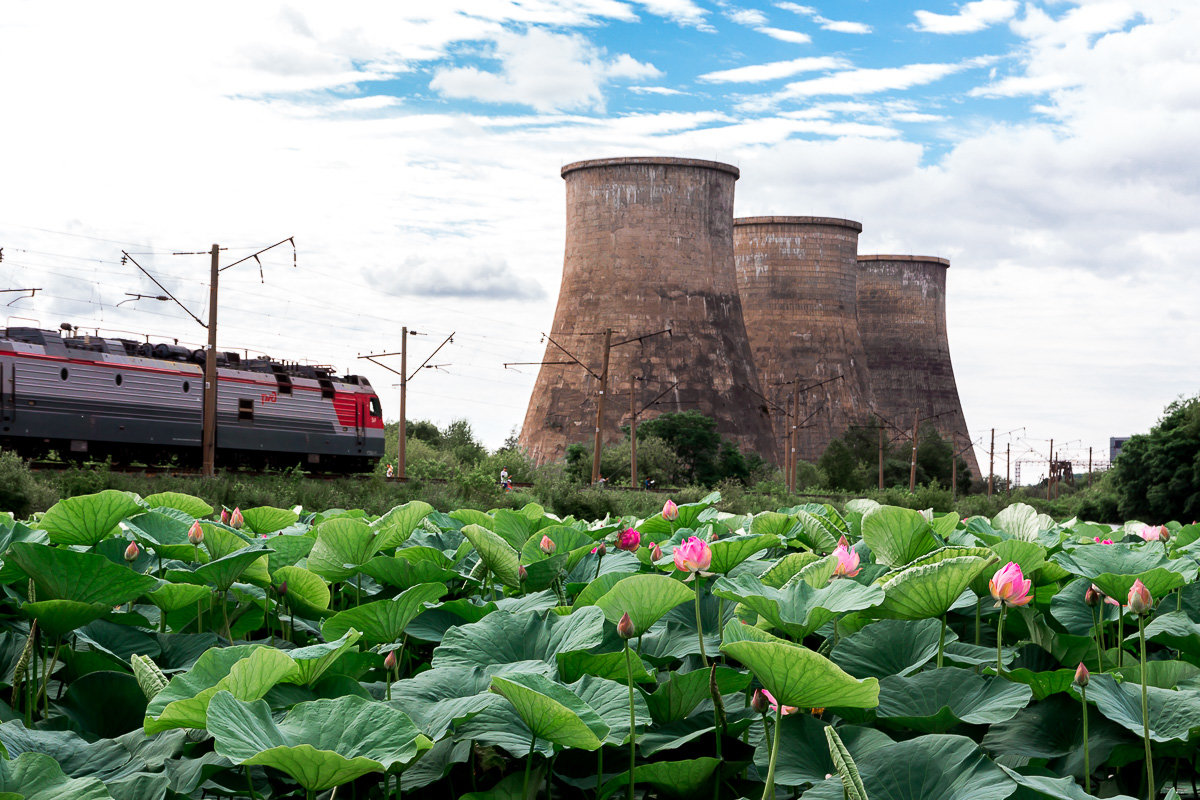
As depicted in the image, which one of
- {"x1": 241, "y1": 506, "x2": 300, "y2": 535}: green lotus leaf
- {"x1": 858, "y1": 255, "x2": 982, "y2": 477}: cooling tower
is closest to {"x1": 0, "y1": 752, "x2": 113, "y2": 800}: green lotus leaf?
{"x1": 241, "y1": 506, "x2": 300, "y2": 535}: green lotus leaf

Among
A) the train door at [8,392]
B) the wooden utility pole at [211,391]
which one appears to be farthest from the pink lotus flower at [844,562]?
the train door at [8,392]

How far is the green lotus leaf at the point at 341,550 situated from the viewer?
2.25 meters

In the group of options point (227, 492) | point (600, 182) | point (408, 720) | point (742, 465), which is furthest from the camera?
point (600, 182)

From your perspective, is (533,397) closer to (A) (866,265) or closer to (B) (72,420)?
(A) (866,265)

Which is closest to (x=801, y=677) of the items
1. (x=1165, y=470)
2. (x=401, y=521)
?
(x=401, y=521)

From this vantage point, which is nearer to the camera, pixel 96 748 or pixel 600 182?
pixel 96 748

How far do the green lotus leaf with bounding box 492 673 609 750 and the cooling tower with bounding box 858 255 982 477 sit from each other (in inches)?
2182

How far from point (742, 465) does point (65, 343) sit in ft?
86.4

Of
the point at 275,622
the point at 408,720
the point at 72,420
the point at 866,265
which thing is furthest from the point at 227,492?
the point at 866,265

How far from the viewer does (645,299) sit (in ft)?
146

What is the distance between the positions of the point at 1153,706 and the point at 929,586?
1.25 ft

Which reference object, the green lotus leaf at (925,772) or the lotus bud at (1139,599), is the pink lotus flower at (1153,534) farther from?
the green lotus leaf at (925,772)

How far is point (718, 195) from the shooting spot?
4572cm

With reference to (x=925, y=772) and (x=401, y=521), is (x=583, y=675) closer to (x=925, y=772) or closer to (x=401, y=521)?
(x=925, y=772)
